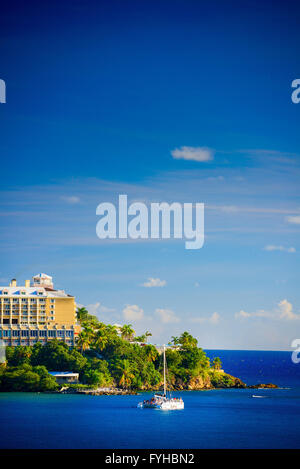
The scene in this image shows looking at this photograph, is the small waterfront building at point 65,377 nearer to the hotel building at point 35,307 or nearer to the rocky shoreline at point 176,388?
the rocky shoreline at point 176,388

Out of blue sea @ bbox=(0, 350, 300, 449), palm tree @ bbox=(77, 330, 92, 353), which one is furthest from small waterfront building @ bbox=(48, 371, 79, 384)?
palm tree @ bbox=(77, 330, 92, 353)

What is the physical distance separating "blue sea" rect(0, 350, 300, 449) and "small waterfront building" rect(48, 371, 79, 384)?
641cm

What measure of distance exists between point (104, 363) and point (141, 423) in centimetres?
3393

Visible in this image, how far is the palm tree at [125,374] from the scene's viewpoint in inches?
4791

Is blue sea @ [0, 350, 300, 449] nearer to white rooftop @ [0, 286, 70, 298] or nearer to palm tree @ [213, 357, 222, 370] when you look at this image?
palm tree @ [213, 357, 222, 370]

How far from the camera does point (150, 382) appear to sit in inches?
4934

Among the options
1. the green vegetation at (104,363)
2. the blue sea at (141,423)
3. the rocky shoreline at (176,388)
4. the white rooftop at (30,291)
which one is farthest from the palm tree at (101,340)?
the white rooftop at (30,291)

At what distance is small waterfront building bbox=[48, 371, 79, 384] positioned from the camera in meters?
119

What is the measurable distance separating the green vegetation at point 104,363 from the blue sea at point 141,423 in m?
4.03

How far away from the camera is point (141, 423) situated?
3499 inches

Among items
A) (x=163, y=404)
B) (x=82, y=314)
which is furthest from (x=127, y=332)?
(x=163, y=404)

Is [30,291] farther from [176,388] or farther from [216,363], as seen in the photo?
[216,363]

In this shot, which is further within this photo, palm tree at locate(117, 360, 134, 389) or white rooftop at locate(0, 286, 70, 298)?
white rooftop at locate(0, 286, 70, 298)
